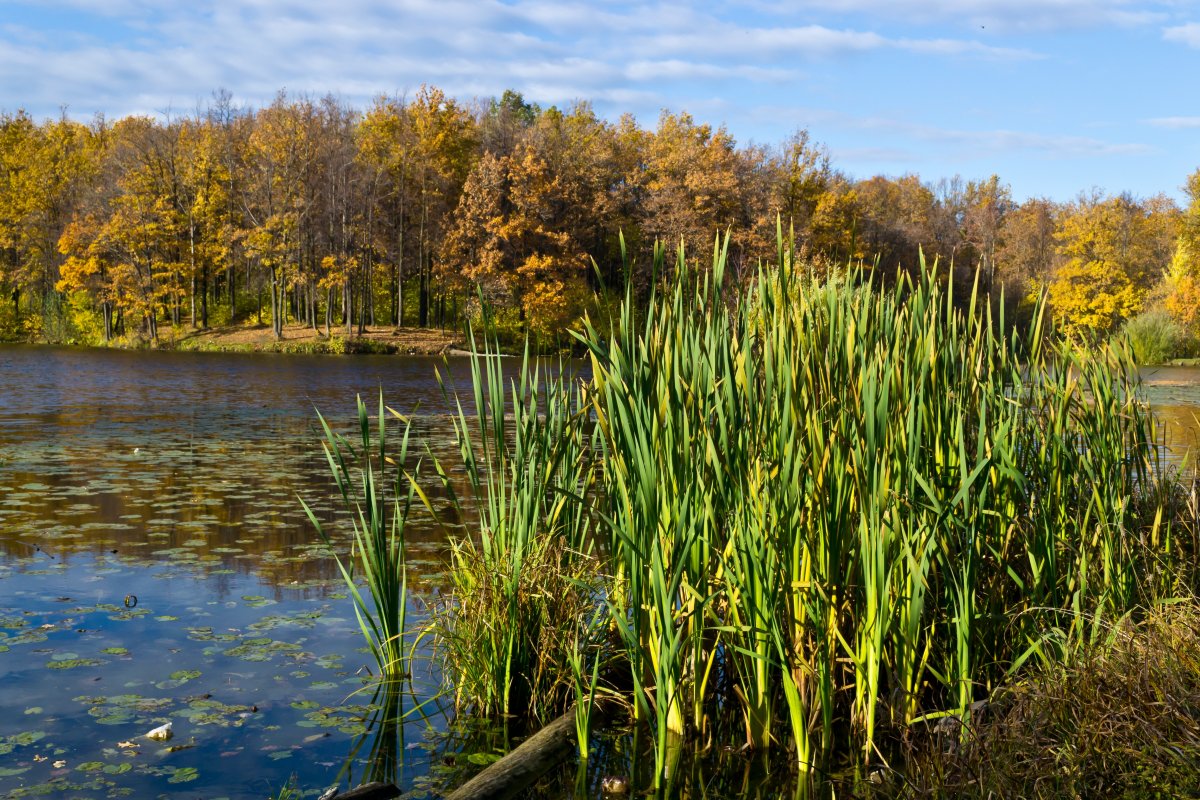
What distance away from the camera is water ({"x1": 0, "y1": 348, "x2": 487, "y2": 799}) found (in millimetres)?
4410

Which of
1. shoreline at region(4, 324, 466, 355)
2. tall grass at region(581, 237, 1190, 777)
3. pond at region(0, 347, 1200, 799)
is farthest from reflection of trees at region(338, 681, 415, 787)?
shoreline at region(4, 324, 466, 355)

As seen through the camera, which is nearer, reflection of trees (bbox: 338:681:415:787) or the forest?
reflection of trees (bbox: 338:681:415:787)

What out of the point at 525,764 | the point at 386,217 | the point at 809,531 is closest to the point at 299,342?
the point at 386,217

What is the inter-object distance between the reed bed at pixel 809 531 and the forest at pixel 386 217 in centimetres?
3572

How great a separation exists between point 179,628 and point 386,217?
43.2 m

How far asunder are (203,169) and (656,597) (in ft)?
158

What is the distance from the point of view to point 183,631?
612 cm

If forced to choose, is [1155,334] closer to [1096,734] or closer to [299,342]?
[299,342]

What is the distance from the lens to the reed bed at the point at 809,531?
12.6 feet

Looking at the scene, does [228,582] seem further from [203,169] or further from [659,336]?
[203,169]

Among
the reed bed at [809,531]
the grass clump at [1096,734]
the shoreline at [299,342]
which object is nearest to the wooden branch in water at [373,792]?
the reed bed at [809,531]

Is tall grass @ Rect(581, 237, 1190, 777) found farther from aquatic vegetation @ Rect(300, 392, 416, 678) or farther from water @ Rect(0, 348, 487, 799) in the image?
water @ Rect(0, 348, 487, 799)

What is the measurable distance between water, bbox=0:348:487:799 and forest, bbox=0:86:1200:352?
99.8 ft

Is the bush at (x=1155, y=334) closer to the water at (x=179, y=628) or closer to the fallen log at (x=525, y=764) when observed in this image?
the water at (x=179, y=628)
